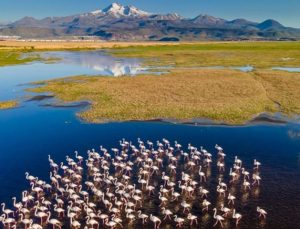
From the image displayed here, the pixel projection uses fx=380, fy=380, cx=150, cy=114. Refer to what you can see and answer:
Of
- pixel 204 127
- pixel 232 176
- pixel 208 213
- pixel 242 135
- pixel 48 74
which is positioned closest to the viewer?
pixel 208 213

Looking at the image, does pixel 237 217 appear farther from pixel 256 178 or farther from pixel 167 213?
pixel 256 178

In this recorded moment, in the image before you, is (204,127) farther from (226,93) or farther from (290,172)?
(226,93)

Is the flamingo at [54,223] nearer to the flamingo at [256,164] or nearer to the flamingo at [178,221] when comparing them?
the flamingo at [178,221]

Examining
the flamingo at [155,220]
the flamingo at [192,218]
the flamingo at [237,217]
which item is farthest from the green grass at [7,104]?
the flamingo at [237,217]

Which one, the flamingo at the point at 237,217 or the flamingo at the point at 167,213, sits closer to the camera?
the flamingo at the point at 237,217

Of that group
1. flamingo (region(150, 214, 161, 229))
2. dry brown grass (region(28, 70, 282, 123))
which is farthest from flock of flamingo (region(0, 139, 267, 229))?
dry brown grass (region(28, 70, 282, 123))

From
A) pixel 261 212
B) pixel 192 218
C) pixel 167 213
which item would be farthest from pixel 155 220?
pixel 261 212

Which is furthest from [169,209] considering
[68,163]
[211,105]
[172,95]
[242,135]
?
[172,95]
